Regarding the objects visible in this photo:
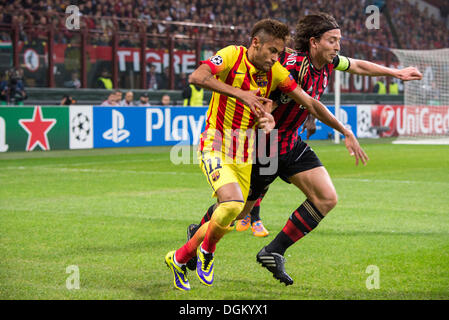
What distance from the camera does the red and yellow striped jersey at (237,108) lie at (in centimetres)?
523

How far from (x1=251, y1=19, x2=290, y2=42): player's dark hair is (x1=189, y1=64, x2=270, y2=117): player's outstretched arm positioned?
1.49ft

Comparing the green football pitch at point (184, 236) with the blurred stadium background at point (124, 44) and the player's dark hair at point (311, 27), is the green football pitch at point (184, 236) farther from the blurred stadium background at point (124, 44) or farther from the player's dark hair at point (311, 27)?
the blurred stadium background at point (124, 44)

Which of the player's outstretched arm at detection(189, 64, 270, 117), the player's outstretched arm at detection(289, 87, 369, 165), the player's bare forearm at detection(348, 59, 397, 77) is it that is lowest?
the player's outstretched arm at detection(289, 87, 369, 165)

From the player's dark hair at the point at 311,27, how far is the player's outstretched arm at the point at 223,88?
107cm

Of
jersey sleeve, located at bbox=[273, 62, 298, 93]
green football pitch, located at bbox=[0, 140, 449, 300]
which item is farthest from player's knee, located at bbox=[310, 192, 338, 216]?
jersey sleeve, located at bbox=[273, 62, 298, 93]

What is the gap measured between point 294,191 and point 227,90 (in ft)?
21.8

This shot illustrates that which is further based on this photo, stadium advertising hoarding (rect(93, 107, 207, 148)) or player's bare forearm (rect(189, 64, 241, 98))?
stadium advertising hoarding (rect(93, 107, 207, 148))

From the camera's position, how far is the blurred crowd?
21.0m

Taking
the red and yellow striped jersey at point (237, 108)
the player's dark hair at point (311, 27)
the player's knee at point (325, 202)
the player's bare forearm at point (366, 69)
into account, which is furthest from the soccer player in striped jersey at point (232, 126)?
the player's bare forearm at point (366, 69)

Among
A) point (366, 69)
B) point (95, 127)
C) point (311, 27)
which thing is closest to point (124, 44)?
point (95, 127)

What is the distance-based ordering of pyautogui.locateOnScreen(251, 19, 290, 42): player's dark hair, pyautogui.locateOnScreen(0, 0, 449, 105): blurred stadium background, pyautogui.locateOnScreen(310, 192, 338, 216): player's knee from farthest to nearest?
pyautogui.locateOnScreen(0, 0, 449, 105): blurred stadium background < pyautogui.locateOnScreen(310, 192, 338, 216): player's knee < pyautogui.locateOnScreen(251, 19, 290, 42): player's dark hair

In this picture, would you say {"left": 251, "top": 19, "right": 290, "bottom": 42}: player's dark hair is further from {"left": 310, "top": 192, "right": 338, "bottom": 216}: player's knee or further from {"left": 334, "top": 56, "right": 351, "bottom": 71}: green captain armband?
{"left": 310, "top": 192, "right": 338, "bottom": 216}: player's knee

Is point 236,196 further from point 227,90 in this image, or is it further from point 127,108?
point 127,108
